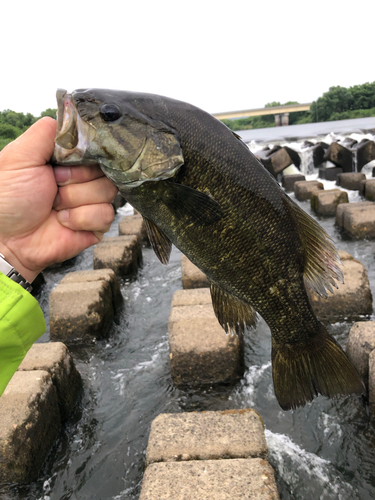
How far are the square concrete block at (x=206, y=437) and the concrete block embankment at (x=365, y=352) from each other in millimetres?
1321

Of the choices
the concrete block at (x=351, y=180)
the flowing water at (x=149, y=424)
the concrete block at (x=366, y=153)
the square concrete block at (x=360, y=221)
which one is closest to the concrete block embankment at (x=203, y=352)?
the flowing water at (x=149, y=424)

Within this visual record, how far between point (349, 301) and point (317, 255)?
4.02 metres

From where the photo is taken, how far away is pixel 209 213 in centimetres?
177

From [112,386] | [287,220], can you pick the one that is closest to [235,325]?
[287,220]

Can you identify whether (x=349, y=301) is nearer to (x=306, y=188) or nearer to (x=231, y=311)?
(x=231, y=311)

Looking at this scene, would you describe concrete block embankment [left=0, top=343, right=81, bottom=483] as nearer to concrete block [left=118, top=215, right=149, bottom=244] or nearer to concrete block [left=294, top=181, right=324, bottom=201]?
concrete block [left=118, top=215, right=149, bottom=244]

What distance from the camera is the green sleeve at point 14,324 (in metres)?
1.81

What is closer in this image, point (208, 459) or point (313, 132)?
point (208, 459)

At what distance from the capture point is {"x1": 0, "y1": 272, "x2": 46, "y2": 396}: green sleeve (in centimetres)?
181

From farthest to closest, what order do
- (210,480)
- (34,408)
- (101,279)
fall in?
1. (101,279)
2. (34,408)
3. (210,480)

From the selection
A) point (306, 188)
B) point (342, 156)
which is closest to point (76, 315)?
point (306, 188)

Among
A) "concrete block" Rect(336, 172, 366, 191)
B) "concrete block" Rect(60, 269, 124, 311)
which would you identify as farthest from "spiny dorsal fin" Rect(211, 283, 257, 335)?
"concrete block" Rect(336, 172, 366, 191)

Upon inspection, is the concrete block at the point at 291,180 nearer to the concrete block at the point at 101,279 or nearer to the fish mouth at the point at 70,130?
the concrete block at the point at 101,279

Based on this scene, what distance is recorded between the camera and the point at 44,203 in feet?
6.79
